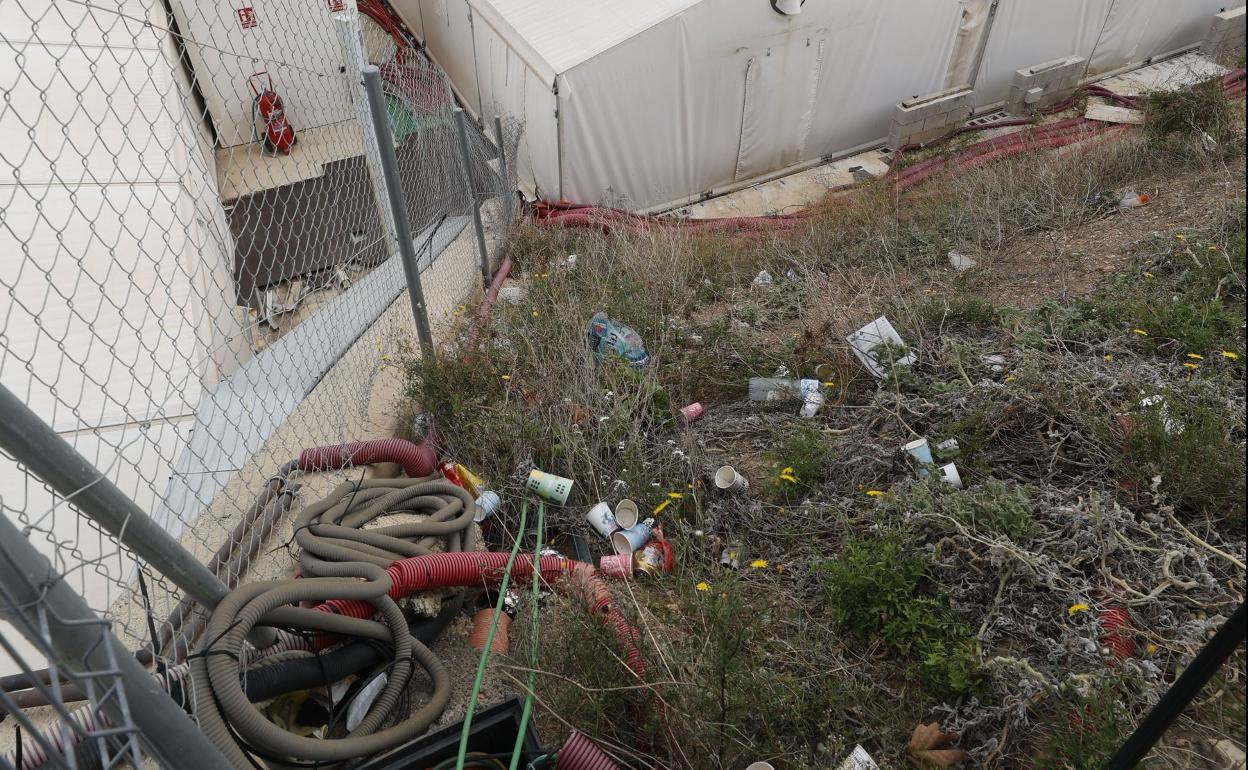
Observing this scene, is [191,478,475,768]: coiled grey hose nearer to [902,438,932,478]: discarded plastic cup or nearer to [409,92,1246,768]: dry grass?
[409,92,1246,768]: dry grass

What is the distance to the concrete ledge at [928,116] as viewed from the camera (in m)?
9.98

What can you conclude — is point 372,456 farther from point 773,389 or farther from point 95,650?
point 773,389

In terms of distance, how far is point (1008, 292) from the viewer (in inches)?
190

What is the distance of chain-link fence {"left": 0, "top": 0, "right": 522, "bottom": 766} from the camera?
2084 mm

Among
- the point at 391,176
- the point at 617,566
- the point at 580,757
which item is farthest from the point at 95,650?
the point at 391,176

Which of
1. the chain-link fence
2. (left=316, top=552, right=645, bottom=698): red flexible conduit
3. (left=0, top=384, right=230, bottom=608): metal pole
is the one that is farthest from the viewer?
(left=316, top=552, right=645, bottom=698): red flexible conduit

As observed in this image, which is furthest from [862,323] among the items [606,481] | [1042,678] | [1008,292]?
[1042,678]

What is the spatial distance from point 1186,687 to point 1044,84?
37.5ft

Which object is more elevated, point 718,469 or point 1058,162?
point 1058,162

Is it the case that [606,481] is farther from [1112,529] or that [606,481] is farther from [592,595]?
[1112,529]

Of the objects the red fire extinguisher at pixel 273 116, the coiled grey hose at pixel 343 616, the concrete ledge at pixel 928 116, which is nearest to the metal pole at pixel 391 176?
the coiled grey hose at pixel 343 616

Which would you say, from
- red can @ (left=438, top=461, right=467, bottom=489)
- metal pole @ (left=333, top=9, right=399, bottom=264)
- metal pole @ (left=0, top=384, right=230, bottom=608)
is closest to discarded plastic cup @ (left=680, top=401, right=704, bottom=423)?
red can @ (left=438, top=461, right=467, bottom=489)

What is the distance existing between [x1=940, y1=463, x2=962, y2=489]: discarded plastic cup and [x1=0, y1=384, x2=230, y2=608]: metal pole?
2724mm

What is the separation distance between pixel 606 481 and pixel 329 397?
145cm
